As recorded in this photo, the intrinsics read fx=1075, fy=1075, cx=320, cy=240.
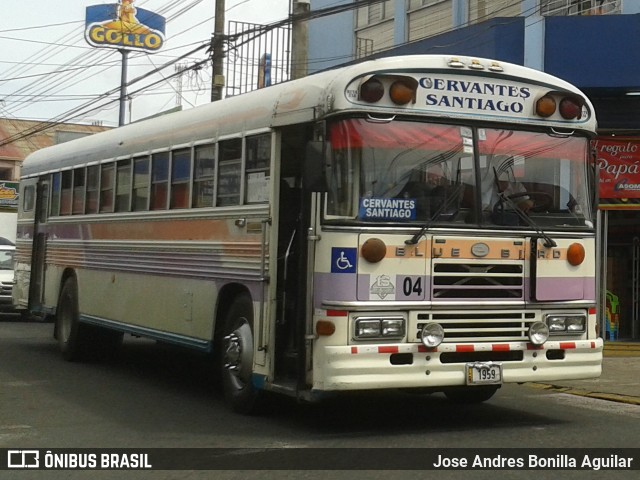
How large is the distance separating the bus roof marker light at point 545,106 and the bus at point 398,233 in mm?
12

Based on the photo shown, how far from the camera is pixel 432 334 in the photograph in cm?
855

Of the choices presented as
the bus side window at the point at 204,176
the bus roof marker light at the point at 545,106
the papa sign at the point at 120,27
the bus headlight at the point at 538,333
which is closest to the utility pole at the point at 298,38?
the bus side window at the point at 204,176

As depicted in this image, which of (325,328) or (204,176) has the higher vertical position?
(204,176)

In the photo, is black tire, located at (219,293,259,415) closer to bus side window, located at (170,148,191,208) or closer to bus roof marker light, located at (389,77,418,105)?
bus side window, located at (170,148,191,208)

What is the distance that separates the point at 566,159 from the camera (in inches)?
368

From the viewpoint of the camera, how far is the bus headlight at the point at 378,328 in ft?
27.4

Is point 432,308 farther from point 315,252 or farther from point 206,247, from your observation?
point 206,247

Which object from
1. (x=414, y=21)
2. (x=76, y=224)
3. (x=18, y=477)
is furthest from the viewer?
(x=414, y=21)

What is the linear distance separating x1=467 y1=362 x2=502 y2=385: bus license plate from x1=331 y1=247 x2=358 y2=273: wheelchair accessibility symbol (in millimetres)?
1280

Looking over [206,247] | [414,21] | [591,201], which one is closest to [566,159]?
[591,201]

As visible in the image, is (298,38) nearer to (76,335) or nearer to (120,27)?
(76,335)

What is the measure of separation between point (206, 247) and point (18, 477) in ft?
12.0

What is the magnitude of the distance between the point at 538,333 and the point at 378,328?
4.85 feet

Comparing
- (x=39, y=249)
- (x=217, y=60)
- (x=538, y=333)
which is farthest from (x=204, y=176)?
(x=217, y=60)
